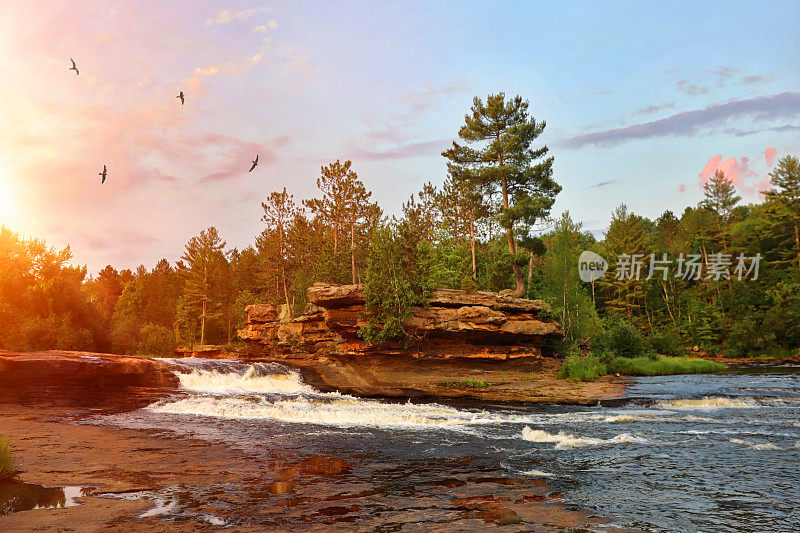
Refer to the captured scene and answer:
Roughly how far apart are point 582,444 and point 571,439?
676 millimetres

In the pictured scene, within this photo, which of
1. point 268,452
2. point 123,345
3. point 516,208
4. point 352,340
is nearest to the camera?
point 268,452

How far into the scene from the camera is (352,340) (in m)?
36.6

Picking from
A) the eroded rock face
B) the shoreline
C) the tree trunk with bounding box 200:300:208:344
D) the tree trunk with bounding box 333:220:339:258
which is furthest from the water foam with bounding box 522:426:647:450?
the tree trunk with bounding box 200:300:208:344

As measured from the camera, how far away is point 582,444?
13883 mm

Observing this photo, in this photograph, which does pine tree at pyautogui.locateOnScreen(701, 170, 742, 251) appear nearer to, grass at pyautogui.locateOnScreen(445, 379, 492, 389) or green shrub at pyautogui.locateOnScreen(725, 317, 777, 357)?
green shrub at pyautogui.locateOnScreen(725, 317, 777, 357)

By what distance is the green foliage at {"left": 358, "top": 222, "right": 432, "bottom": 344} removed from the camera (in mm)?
34531

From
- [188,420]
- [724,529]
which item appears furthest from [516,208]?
[724,529]

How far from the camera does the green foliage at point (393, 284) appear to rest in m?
34.5

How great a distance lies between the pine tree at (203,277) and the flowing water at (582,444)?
53086 millimetres

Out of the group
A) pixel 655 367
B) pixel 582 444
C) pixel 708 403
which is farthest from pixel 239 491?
pixel 655 367

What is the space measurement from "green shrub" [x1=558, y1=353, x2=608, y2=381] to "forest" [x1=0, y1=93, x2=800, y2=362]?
5625 mm

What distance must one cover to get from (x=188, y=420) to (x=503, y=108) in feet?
128

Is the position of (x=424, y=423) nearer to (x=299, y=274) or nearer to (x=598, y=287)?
(x=299, y=274)

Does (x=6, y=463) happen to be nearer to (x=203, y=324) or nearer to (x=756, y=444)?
(x=756, y=444)
